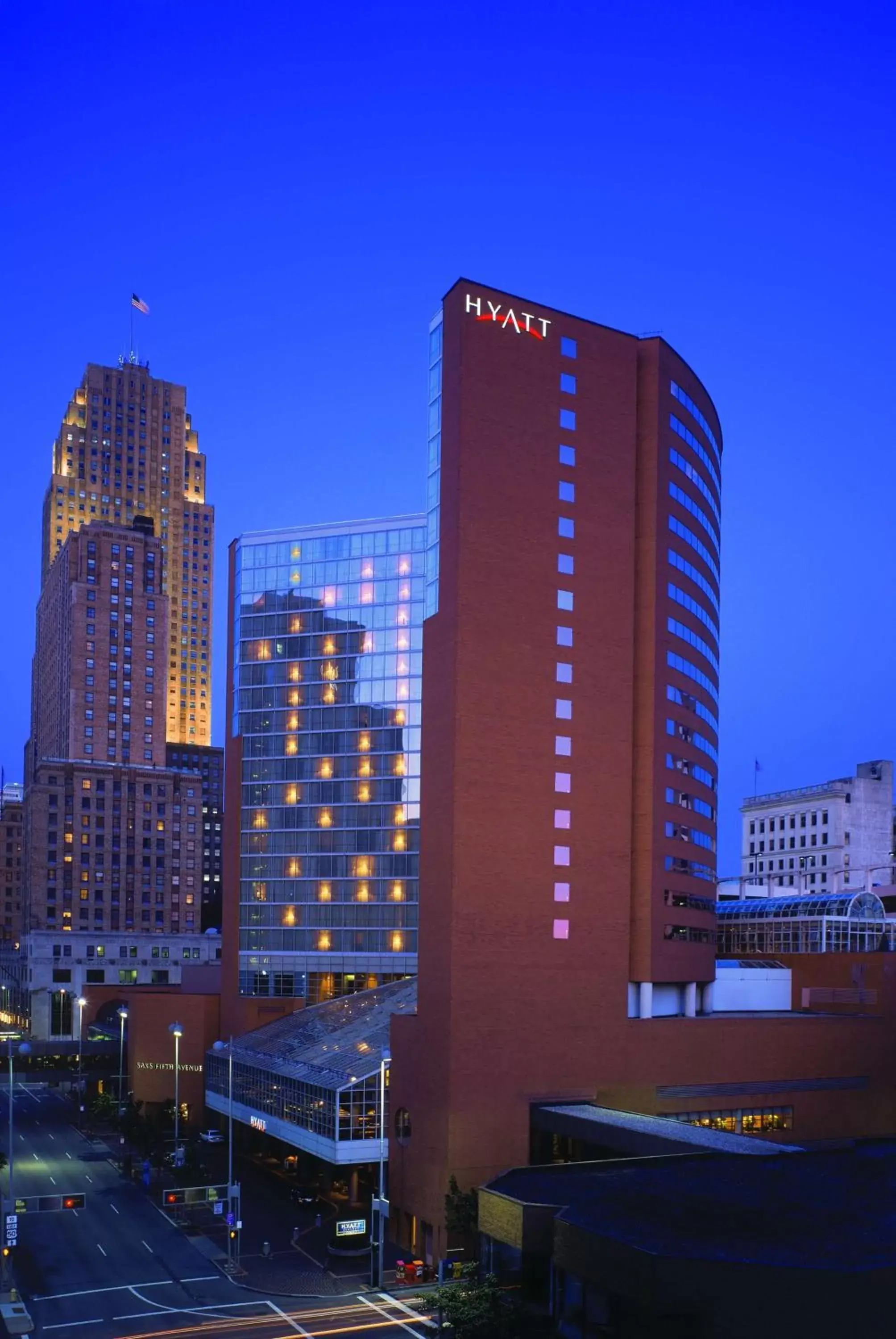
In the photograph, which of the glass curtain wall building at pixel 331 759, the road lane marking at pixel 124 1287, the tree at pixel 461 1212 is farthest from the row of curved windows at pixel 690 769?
the road lane marking at pixel 124 1287

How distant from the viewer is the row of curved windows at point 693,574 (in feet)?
323

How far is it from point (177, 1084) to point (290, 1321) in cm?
4895

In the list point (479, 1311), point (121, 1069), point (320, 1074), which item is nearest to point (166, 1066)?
point (121, 1069)

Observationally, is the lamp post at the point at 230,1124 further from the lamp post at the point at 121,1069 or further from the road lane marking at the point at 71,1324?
the road lane marking at the point at 71,1324

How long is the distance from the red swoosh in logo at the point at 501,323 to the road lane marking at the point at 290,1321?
60.3 m

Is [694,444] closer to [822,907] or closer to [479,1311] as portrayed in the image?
[822,907]

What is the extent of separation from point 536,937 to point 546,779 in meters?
10.3

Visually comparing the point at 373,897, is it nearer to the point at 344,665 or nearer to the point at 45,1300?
the point at 344,665

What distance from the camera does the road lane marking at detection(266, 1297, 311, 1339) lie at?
6388cm

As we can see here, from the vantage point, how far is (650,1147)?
239ft

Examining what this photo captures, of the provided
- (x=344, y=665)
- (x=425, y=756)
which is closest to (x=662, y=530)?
(x=425, y=756)

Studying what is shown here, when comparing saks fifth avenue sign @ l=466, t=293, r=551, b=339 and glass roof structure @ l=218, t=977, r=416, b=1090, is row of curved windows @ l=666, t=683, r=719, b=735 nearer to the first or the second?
saks fifth avenue sign @ l=466, t=293, r=551, b=339

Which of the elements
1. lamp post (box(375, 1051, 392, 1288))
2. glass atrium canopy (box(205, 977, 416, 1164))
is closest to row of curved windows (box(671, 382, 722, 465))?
glass atrium canopy (box(205, 977, 416, 1164))

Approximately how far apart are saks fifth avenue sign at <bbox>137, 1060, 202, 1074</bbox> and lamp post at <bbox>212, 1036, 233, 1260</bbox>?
3061 mm
